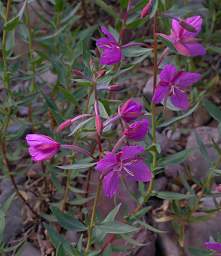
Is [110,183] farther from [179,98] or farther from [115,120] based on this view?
[179,98]

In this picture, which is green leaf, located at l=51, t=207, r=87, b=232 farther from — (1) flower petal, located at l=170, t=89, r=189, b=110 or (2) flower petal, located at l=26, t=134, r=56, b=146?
(1) flower petal, located at l=170, t=89, r=189, b=110

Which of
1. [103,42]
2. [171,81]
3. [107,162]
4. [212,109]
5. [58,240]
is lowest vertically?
[58,240]

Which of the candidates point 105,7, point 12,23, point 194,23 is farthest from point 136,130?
point 105,7

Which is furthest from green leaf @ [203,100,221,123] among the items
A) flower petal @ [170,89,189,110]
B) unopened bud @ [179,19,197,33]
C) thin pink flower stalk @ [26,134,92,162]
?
thin pink flower stalk @ [26,134,92,162]

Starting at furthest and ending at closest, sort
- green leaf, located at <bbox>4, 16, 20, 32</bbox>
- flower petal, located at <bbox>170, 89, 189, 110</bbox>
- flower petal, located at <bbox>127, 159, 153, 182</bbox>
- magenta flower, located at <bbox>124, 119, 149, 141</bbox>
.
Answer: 1. green leaf, located at <bbox>4, 16, 20, 32</bbox>
2. flower petal, located at <bbox>170, 89, 189, 110</bbox>
3. flower petal, located at <bbox>127, 159, 153, 182</bbox>
4. magenta flower, located at <bbox>124, 119, 149, 141</bbox>

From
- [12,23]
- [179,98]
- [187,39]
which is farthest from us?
[12,23]

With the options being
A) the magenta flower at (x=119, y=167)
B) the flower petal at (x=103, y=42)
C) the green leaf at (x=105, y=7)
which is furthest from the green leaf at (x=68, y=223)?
the green leaf at (x=105, y=7)

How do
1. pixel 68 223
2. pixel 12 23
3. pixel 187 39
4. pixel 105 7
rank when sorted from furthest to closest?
pixel 105 7 → pixel 12 23 → pixel 68 223 → pixel 187 39
